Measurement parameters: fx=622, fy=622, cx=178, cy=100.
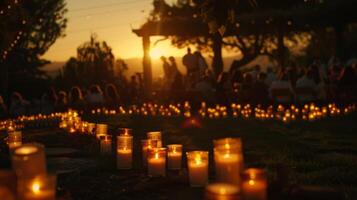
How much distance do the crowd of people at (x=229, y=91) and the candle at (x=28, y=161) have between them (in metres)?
12.8

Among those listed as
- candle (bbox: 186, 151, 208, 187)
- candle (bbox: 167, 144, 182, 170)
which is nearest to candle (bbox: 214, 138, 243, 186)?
candle (bbox: 186, 151, 208, 187)

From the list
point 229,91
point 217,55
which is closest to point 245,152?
point 229,91

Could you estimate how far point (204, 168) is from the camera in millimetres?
4996

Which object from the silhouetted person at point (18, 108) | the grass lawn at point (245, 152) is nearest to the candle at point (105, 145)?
the grass lawn at point (245, 152)

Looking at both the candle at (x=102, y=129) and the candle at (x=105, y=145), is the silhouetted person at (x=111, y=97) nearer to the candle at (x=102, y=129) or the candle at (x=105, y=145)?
the candle at (x=102, y=129)

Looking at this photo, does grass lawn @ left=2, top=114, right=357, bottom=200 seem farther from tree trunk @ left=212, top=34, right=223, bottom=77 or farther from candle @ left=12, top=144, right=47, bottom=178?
tree trunk @ left=212, top=34, right=223, bottom=77

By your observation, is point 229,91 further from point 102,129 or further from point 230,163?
point 230,163

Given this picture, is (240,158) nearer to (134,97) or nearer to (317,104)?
(317,104)

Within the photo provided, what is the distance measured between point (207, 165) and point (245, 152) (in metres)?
3.00

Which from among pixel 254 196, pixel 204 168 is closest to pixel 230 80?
pixel 204 168

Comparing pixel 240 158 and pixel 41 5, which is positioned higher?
pixel 41 5

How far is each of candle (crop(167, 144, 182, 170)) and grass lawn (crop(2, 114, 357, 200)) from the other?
0.99 ft

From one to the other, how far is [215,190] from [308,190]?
1.02 m

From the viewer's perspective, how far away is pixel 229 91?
61.2 ft
